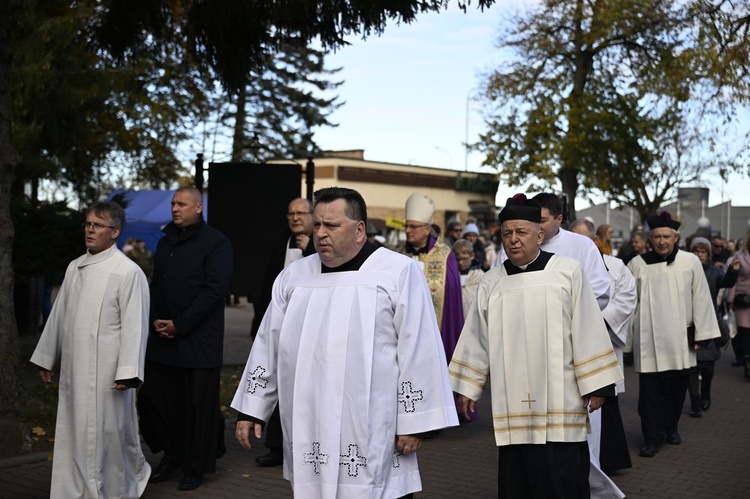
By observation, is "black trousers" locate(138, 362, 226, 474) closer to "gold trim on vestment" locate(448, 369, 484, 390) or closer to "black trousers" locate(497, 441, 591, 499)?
"gold trim on vestment" locate(448, 369, 484, 390)

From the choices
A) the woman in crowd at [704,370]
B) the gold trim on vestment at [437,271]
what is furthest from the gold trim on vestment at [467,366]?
the woman in crowd at [704,370]

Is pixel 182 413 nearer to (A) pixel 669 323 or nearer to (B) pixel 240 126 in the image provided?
(A) pixel 669 323

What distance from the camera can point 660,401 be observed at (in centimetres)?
979

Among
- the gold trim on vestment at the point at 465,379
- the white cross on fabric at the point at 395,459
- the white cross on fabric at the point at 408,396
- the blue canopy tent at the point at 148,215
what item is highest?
the blue canopy tent at the point at 148,215

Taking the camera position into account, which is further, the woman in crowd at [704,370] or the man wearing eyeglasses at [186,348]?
the woman in crowd at [704,370]

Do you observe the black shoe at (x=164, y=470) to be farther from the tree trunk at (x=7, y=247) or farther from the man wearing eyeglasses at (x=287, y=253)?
the tree trunk at (x=7, y=247)

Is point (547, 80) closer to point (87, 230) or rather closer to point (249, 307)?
point (249, 307)

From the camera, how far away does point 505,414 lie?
6.13 metres

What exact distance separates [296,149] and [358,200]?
151 ft

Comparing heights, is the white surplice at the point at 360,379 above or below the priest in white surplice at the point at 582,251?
below

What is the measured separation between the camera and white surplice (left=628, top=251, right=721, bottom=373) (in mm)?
9930

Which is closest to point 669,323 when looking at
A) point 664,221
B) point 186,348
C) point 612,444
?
point 664,221

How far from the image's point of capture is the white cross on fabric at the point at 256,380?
17.2ft

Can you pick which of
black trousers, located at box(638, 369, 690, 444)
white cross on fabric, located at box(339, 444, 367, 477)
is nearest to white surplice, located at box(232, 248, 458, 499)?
white cross on fabric, located at box(339, 444, 367, 477)
